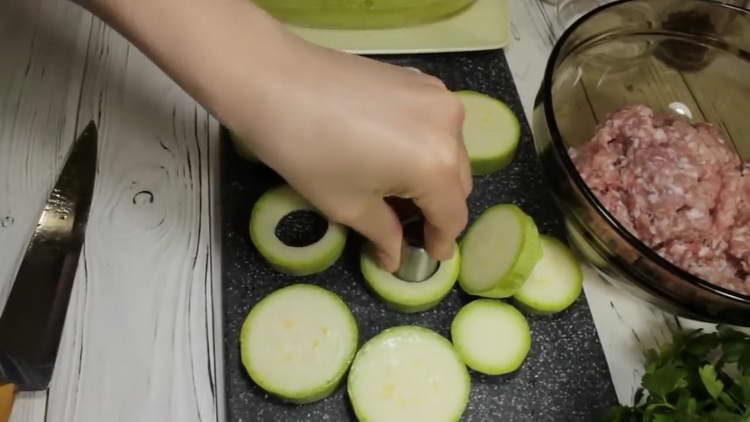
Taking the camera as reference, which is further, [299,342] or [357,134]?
[299,342]

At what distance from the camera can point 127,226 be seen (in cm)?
104

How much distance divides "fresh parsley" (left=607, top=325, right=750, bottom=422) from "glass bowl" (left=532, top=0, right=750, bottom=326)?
14 centimetres

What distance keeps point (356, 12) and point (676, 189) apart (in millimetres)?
A: 555

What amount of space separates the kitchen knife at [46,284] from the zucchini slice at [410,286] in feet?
1.19

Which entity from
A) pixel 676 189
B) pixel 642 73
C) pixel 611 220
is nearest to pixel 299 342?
pixel 611 220

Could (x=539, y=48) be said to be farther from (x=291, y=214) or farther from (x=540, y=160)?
(x=291, y=214)

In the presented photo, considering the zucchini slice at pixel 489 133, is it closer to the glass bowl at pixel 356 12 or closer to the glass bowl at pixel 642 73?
the glass bowl at pixel 642 73

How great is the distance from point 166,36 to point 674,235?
2.16 ft

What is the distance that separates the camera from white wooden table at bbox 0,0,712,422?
0.93 meters

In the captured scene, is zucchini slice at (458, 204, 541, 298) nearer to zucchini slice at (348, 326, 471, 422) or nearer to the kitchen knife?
zucchini slice at (348, 326, 471, 422)

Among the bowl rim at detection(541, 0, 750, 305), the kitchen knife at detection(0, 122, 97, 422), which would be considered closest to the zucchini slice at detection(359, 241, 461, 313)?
the bowl rim at detection(541, 0, 750, 305)

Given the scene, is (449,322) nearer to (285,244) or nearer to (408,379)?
(408,379)

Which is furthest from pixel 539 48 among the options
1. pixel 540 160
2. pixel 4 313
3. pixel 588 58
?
pixel 4 313

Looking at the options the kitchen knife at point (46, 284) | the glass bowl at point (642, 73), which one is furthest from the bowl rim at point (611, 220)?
the kitchen knife at point (46, 284)
